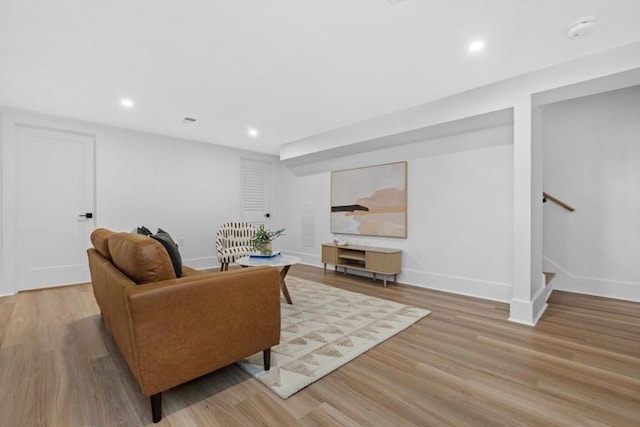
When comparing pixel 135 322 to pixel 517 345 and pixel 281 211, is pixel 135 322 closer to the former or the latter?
pixel 517 345

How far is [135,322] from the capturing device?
1.37 metres

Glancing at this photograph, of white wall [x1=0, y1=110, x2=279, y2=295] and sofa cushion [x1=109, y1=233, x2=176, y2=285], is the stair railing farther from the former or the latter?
white wall [x1=0, y1=110, x2=279, y2=295]

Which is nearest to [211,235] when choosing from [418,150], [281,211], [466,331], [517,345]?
[281,211]

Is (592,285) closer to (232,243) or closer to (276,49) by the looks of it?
(276,49)

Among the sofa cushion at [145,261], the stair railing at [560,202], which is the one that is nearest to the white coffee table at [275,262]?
the sofa cushion at [145,261]

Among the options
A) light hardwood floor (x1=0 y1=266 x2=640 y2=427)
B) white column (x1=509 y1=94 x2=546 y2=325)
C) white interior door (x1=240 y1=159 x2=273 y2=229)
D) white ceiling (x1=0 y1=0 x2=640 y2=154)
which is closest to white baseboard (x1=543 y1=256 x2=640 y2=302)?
light hardwood floor (x1=0 y1=266 x2=640 y2=427)

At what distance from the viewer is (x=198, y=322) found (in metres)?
1.57

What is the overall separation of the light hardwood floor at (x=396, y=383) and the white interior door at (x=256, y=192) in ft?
11.8

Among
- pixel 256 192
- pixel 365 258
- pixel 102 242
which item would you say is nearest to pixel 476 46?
pixel 365 258

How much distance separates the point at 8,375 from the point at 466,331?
351 cm

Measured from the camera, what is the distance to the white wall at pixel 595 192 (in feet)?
11.4

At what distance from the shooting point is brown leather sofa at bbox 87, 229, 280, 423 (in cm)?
141

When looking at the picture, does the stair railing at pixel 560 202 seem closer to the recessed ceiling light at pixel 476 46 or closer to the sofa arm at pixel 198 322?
the recessed ceiling light at pixel 476 46

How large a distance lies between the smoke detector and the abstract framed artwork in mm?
2394
